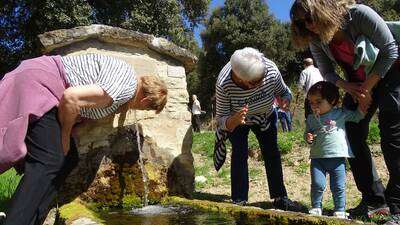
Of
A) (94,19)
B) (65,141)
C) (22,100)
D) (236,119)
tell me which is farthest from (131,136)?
(94,19)

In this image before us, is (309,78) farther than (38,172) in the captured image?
Yes

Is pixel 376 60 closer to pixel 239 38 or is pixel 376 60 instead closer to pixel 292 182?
pixel 292 182

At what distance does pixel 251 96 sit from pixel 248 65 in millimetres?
454

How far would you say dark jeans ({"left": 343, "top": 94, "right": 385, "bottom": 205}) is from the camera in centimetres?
376

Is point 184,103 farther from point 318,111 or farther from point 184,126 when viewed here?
point 318,111

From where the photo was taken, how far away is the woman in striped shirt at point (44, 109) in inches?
103

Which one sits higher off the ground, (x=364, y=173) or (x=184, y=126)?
(x=184, y=126)

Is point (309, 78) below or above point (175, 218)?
above

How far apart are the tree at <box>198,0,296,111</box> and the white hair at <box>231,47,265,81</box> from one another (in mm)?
23271

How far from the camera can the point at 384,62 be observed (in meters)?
3.22

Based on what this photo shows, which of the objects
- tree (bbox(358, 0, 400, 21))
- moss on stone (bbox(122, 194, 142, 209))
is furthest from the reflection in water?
tree (bbox(358, 0, 400, 21))

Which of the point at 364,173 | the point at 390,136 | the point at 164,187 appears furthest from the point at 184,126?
the point at 390,136

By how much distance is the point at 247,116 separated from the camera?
4.20 meters

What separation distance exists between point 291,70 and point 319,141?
25.3 metres
